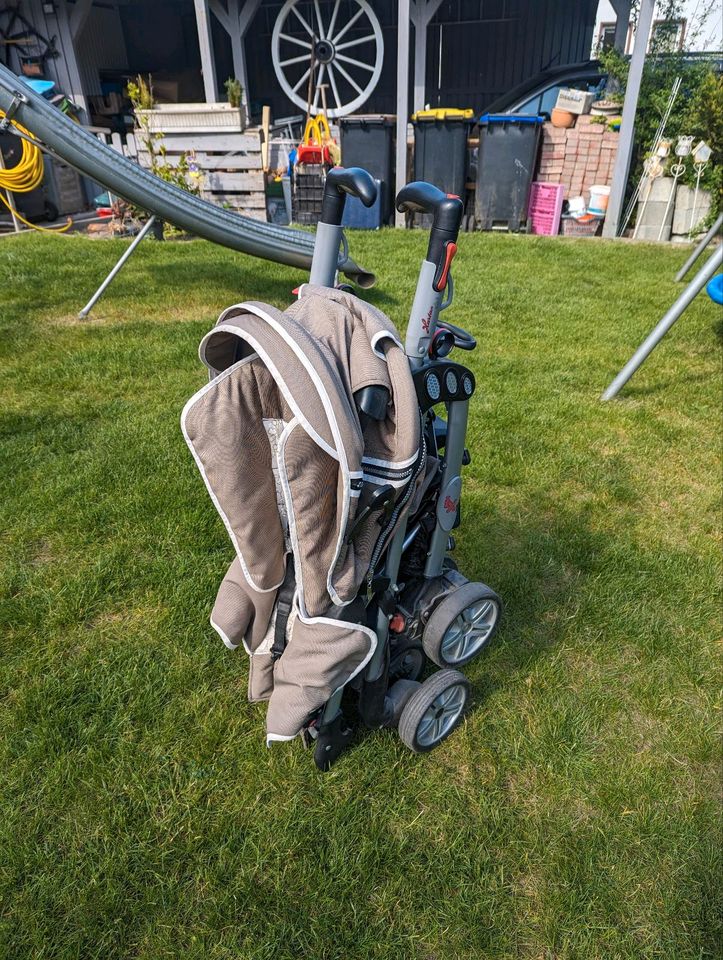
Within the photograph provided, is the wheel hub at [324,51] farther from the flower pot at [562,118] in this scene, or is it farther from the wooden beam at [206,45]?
the flower pot at [562,118]

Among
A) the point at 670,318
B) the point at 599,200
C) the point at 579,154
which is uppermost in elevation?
the point at 579,154

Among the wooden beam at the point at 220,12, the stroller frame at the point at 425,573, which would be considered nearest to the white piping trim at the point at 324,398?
the stroller frame at the point at 425,573

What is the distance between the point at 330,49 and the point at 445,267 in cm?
1219

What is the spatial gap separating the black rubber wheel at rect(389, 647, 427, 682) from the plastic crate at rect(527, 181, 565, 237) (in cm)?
799

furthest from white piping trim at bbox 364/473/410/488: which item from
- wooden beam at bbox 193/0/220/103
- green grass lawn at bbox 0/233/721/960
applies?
wooden beam at bbox 193/0/220/103

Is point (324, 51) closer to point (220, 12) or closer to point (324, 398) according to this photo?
point (220, 12)

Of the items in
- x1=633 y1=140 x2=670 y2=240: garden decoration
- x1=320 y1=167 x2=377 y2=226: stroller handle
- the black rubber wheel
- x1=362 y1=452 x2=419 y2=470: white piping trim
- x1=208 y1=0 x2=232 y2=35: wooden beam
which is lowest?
the black rubber wheel

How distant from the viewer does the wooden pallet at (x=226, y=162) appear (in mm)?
9109

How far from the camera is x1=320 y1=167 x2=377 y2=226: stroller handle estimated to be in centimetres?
158

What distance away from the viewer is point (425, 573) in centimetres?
198

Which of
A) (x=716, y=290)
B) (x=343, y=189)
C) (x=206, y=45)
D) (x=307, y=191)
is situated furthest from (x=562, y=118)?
(x=343, y=189)

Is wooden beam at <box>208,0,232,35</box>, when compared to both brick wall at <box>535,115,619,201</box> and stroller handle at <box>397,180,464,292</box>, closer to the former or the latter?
brick wall at <box>535,115,619,201</box>

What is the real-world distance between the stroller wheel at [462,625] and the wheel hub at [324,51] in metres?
12.2

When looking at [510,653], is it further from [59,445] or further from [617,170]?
[617,170]
